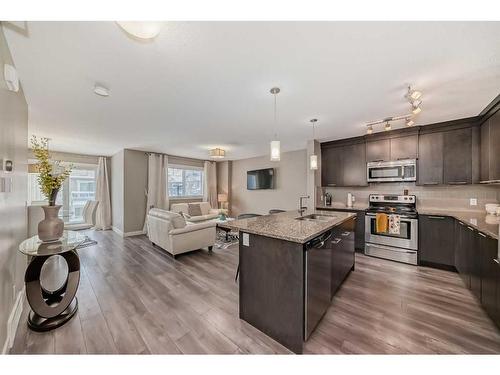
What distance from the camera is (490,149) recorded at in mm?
2600

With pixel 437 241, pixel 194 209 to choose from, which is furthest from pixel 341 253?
pixel 194 209

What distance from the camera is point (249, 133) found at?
3729mm

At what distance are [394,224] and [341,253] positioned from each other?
1.54m

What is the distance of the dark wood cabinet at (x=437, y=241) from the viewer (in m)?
2.87

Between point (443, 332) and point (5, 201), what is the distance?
3.75m

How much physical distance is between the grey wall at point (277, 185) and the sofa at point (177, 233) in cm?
264

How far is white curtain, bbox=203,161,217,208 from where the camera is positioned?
23.2ft

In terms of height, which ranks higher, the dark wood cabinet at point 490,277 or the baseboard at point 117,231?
the dark wood cabinet at point 490,277

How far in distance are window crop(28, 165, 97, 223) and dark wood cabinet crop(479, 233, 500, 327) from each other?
7.78 m

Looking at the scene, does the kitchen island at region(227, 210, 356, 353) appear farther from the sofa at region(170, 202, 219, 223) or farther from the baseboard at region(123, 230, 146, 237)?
the baseboard at region(123, 230, 146, 237)

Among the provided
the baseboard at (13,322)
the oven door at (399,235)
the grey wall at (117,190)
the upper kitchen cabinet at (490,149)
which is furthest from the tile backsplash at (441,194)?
the grey wall at (117,190)

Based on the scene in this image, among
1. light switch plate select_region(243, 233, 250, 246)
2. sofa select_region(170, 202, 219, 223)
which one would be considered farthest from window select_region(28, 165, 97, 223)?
light switch plate select_region(243, 233, 250, 246)

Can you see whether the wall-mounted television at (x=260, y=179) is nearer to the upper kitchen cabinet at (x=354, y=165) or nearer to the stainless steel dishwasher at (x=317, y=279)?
the upper kitchen cabinet at (x=354, y=165)

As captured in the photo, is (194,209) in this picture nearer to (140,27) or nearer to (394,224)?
(394,224)
